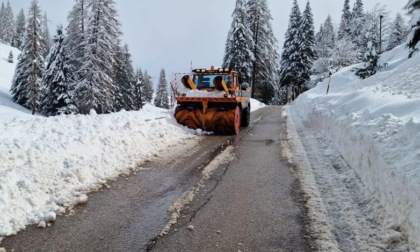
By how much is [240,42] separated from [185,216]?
35.3 m

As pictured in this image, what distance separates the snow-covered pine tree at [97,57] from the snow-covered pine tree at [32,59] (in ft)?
48.4

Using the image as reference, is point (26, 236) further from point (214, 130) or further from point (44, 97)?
point (44, 97)

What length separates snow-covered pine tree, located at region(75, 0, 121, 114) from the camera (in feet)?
90.9

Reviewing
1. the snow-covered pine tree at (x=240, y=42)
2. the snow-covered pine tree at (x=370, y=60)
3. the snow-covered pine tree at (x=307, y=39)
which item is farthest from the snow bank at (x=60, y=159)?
the snow-covered pine tree at (x=307, y=39)

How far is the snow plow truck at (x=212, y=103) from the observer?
12352 millimetres

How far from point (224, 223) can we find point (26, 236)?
246 cm

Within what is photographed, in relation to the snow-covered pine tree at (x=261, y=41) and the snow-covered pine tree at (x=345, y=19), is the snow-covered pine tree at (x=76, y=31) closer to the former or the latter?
the snow-covered pine tree at (x=261, y=41)

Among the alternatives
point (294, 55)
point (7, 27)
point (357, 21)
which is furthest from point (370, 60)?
point (7, 27)

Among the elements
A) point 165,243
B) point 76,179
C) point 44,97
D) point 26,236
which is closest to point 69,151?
point 76,179

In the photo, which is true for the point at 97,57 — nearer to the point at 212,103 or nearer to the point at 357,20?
the point at 212,103

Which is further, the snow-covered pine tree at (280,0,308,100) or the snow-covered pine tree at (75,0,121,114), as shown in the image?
the snow-covered pine tree at (280,0,308,100)

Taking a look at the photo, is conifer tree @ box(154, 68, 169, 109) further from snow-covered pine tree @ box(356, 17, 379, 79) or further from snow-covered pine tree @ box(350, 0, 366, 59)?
snow-covered pine tree @ box(356, 17, 379, 79)

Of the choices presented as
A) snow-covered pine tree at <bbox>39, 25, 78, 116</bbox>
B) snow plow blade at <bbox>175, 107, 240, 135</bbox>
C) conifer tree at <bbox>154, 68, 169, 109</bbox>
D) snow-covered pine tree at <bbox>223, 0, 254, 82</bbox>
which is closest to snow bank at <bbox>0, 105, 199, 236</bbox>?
snow plow blade at <bbox>175, 107, 240, 135</bbox>

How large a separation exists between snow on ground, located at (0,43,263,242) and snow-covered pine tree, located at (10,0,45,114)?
35.5m
